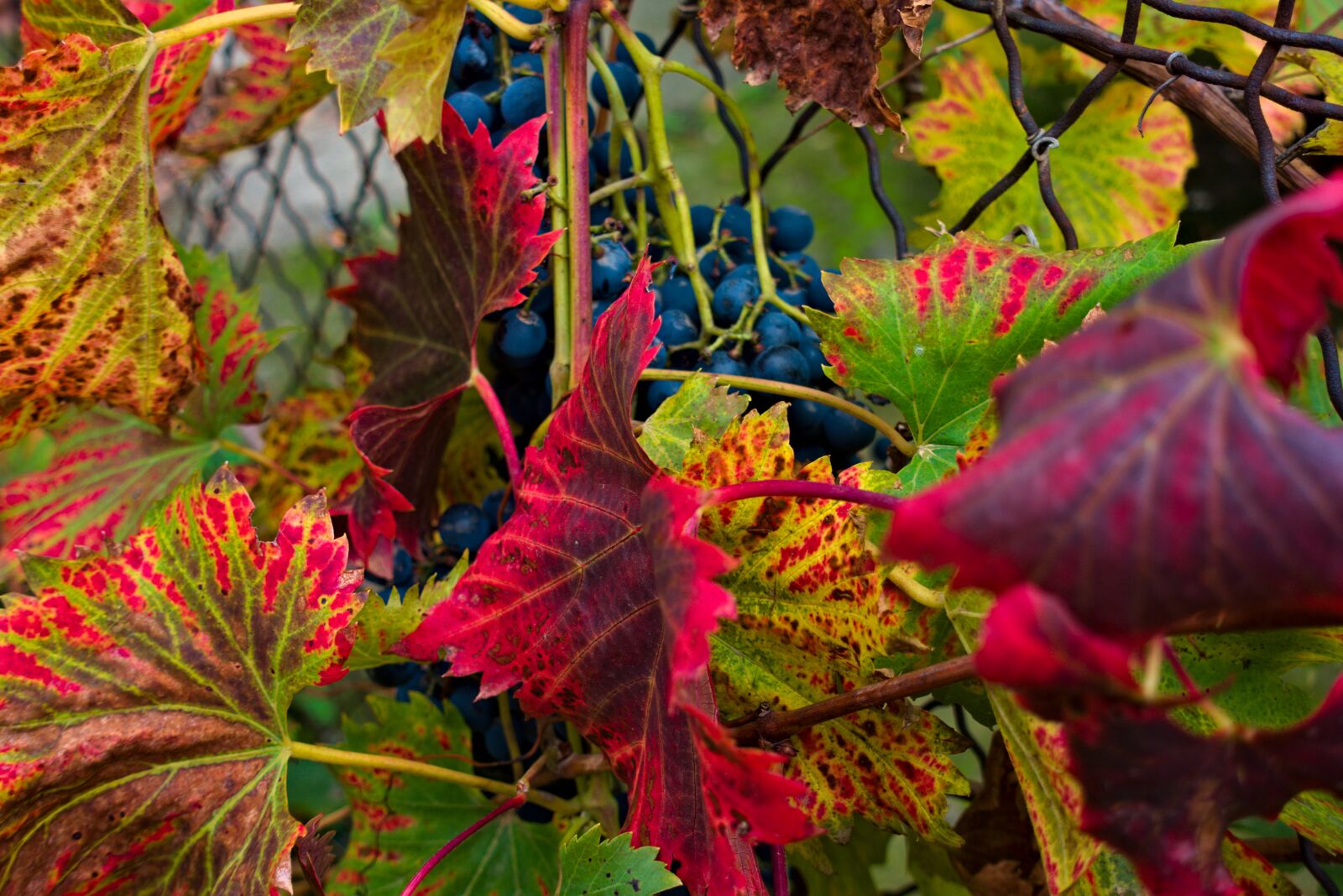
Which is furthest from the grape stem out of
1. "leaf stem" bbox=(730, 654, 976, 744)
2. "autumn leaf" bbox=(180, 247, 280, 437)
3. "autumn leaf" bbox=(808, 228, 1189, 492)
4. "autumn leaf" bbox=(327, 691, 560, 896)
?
Result: "autumn leaf" bbox=(180, 247, 280, 437)

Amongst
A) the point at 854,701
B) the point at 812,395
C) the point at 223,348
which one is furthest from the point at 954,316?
the point at 223,348

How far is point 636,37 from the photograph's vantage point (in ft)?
1.87

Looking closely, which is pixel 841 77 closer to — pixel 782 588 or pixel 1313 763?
pixel 782 588

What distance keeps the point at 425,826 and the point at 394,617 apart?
16 cm

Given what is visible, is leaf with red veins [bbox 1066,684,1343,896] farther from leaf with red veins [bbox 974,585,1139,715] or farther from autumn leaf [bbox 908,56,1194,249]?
autumn leaf [bbox 908,56,1194,249]

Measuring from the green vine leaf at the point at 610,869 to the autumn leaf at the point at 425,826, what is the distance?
0.46 ft

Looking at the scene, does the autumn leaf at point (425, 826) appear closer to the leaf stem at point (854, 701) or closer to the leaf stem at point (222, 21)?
the leaf stem at point (854, 701)

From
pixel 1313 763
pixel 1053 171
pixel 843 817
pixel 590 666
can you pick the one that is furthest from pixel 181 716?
pixel 1053 171

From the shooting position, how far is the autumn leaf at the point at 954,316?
1.43 ft

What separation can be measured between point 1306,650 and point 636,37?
17.5 inches

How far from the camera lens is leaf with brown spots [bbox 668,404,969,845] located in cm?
39

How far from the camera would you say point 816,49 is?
515 millimetres

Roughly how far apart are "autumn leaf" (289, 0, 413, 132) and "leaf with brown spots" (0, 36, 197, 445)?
0.12 m

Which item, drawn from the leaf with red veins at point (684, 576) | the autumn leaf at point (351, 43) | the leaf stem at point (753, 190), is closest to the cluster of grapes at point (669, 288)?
the leaf stem at point (753, 190)
